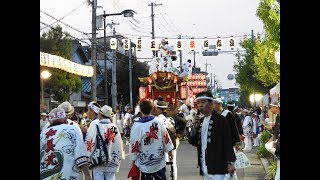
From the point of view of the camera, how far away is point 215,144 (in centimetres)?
686

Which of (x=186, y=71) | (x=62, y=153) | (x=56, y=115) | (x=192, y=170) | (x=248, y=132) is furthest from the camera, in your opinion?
(x=186, y=71)

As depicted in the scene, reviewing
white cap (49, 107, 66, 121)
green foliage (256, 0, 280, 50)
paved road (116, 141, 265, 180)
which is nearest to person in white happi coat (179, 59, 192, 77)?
paved road (116, 141, 265, 180)

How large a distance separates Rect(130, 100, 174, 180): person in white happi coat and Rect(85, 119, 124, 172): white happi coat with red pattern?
251 mm

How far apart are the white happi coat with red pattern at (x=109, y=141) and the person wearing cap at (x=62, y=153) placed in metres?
1.88

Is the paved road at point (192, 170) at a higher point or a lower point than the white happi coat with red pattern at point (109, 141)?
lower

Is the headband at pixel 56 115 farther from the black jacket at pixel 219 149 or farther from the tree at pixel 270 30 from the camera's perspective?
the tree at pixel 270 30

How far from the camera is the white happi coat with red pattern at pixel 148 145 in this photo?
7801 mm

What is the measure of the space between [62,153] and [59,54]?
99.2ft

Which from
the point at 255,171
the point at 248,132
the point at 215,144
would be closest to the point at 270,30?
the point at 255,171

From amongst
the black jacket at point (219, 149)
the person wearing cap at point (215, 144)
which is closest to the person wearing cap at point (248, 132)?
the person wearing cap at point (215, 144)

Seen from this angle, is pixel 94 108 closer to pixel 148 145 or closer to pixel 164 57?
pixel 148 145
